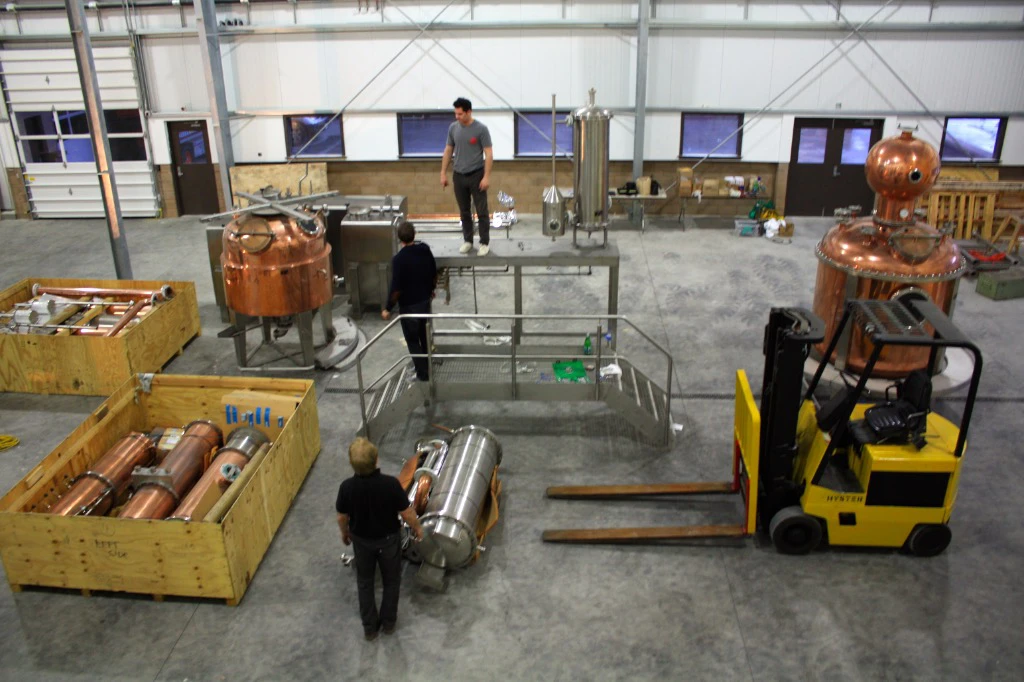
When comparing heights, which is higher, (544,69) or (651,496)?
(544,69)

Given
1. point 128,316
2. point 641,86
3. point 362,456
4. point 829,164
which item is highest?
point 641,86

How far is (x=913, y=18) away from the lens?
54.9ft

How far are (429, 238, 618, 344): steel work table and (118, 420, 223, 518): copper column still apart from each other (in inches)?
141

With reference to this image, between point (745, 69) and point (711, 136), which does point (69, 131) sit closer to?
point (745, 69)

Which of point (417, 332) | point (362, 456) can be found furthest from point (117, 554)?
point (417, 332)

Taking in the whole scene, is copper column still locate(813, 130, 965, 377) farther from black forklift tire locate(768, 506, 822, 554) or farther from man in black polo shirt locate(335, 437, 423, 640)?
man in black polo shirt locate(335, 437, 423, 640)

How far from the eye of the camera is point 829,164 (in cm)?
1791

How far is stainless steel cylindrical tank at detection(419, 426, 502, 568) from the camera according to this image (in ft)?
21.2

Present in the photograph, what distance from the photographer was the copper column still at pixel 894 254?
9.03 m

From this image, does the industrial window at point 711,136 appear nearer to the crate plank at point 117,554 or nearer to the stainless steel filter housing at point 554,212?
the stainless steel filter housing at point 554,212

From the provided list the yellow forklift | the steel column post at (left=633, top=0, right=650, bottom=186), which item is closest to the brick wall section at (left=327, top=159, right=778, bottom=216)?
the steel column post at (left=633, top=0, right=650, bottom=186)

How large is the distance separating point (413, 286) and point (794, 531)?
4753 mm

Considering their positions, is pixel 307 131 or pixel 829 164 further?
pixel 307 131

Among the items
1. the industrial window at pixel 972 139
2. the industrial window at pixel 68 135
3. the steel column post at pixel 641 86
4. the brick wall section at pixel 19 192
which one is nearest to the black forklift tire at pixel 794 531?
the steel column post at pixel 641 86
